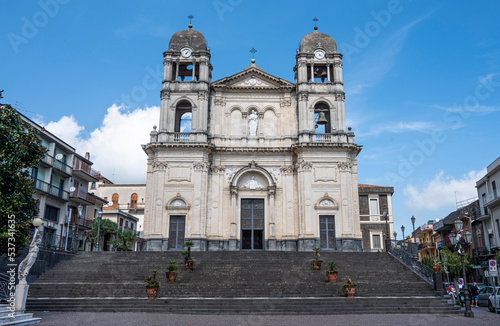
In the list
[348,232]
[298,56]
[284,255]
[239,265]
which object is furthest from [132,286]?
[298,56]

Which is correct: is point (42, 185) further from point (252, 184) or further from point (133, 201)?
point (133, 201)

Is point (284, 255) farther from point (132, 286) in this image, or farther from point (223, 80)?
point (223, 80)

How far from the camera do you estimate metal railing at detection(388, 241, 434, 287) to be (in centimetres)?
2044

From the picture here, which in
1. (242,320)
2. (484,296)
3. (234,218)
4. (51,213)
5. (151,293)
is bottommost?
(242,320)

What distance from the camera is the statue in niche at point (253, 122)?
33.2m

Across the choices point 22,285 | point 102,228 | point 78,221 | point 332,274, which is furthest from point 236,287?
point 102,228

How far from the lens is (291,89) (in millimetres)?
33562

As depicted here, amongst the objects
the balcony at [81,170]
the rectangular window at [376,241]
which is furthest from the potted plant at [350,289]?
the balcony at [81,170]

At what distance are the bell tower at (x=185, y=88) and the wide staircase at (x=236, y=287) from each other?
10287mm

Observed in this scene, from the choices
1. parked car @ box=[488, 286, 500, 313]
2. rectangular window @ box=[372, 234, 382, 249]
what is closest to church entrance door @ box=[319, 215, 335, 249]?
parked car @ box=[488, 286, 500, 313]

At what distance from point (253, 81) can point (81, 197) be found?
724 inches

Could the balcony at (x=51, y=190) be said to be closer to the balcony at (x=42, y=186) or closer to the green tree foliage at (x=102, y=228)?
the balcony at (x=42, y=186)

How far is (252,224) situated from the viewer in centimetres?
3136

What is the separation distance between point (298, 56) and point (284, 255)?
53.2 ft
